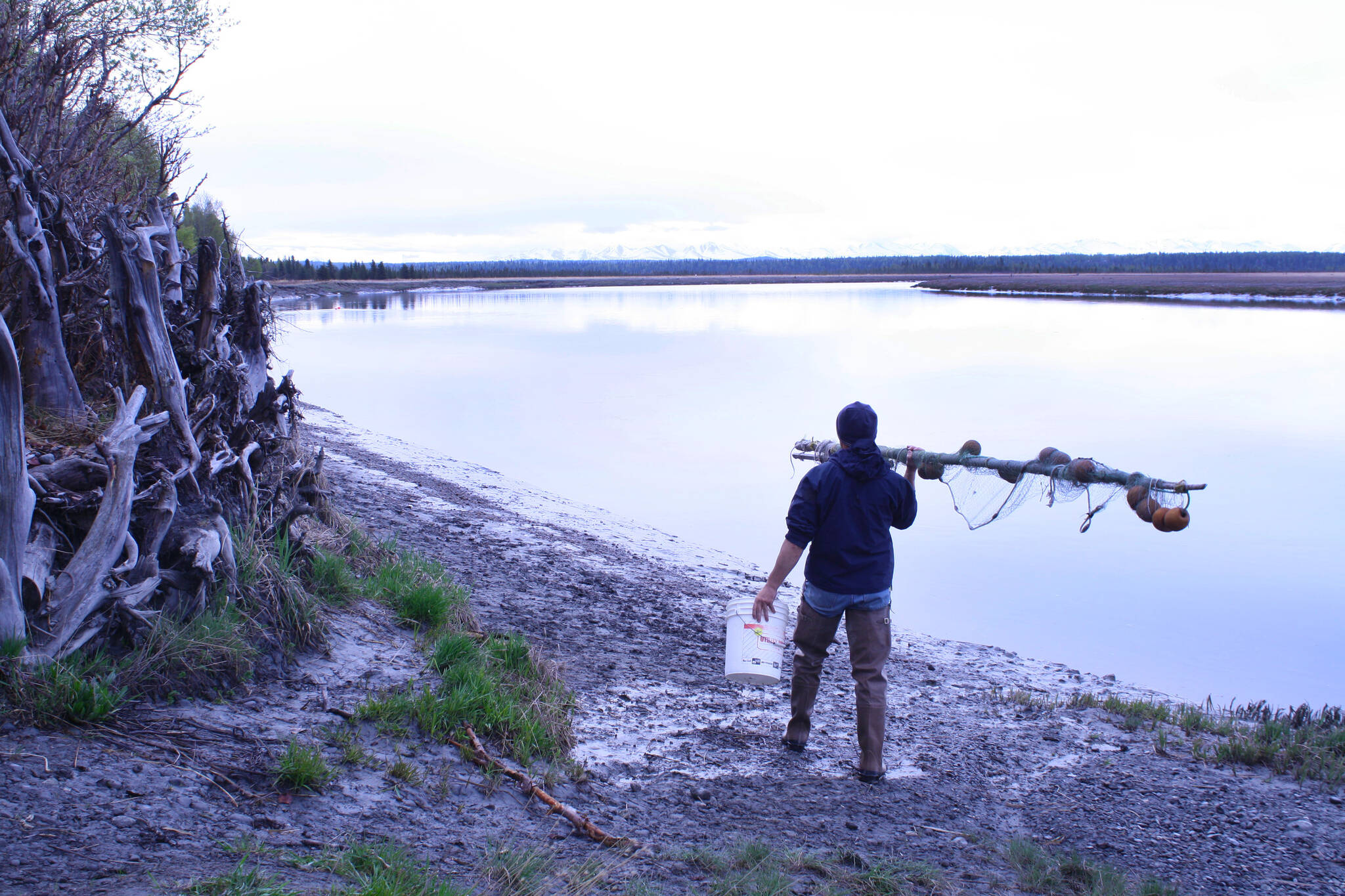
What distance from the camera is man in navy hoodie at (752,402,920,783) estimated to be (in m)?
Result: 4.61

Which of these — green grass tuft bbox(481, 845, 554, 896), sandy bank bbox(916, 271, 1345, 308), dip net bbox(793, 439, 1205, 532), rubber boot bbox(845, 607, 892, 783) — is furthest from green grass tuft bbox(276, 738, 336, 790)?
sandy bank bbox(916, 271, 1345, 308)

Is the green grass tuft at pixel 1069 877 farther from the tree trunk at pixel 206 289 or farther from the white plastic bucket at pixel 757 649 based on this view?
the tree trunk at pixel 206 289

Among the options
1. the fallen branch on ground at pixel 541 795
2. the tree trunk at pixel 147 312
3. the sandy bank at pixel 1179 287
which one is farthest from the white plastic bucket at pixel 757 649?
the sandy bank at pixel 1179 287

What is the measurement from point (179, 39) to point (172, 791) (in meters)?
11.5

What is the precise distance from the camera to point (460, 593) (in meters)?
6.48

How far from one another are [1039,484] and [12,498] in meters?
6.26

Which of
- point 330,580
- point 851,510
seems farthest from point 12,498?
point 851,510

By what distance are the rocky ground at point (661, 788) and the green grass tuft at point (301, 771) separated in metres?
0.07

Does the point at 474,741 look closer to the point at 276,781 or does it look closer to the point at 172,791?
the point at 276,781

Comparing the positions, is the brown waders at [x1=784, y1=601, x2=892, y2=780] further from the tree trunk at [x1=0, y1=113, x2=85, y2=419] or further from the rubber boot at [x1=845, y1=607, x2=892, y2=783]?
the tree trunk at [x1=0, y1=113, x2=85, y2=419]

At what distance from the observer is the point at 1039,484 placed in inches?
257

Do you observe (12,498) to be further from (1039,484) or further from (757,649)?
(1039,484)

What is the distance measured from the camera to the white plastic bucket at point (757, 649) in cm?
539

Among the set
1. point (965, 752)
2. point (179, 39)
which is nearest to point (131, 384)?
point (965, 752)
